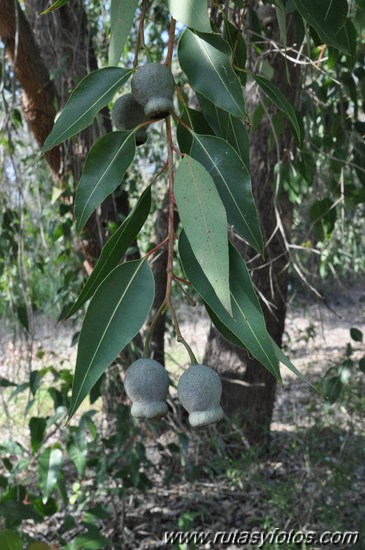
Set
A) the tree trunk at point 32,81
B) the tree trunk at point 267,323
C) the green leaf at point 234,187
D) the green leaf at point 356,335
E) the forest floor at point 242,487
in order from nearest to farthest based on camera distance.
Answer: the green leaf at point 234,187
the green leaf at point 356,335
the tree trunk at point 32,81
the forest floor at point 242,487
the tree trunk at point 267,323

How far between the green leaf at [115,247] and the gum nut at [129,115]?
0.07 meters

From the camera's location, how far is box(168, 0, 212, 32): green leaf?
638mm

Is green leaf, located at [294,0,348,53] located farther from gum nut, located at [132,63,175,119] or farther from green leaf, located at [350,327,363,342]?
green leaf, located at [350,327,363,342]

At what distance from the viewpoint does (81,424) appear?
83.4 inches

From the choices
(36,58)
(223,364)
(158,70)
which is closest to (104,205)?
(36,58)

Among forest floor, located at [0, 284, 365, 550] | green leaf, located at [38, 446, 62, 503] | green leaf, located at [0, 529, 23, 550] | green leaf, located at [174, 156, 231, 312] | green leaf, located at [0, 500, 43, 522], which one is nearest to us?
green leaf, located at [174, 156, 231, 312]

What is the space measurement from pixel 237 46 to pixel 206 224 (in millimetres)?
543

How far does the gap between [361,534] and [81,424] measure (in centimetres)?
107

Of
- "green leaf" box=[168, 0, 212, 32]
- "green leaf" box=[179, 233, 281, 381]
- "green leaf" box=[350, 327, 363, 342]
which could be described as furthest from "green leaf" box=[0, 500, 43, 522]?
"green leaf" box=[168, 0, 212, 32]

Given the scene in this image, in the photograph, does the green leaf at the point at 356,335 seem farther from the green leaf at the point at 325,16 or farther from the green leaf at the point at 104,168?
the green leaf at the point at 104,168

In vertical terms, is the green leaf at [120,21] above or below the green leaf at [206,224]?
above

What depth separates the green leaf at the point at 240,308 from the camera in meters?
0.59

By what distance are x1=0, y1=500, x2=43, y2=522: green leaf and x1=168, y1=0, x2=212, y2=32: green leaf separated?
1.53 meters

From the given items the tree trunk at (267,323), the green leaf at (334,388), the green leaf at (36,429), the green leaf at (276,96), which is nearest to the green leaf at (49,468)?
the green leaf at (36,429)
